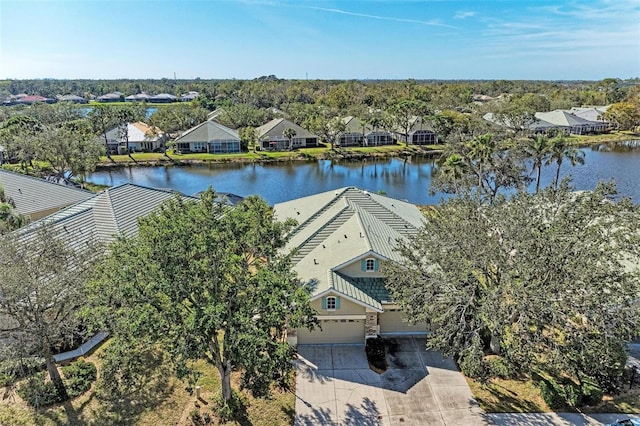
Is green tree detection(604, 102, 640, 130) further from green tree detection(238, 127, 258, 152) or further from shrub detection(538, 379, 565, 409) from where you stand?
shrub detection(538, 379, 565, 409)

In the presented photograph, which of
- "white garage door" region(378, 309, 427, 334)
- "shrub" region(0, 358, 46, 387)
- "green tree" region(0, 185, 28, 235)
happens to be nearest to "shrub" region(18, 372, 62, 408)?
"shrub" region(0, 358, 46, 387)

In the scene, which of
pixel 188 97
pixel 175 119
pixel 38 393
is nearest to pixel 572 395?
pixel 38 393

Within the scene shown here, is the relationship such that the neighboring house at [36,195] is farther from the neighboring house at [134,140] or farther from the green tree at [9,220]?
the neighboring house at [134,140]

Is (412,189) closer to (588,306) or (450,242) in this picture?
(450,242)

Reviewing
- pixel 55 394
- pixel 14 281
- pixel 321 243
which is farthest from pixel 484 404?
pixel 14 281

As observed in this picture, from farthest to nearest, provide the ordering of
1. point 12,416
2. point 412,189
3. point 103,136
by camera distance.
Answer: point 103,136, point 412,189, point 12,416
